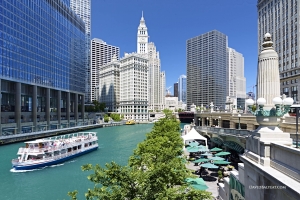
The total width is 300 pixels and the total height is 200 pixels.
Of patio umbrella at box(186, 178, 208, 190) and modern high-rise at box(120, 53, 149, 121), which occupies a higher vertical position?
modern high-rise at box(120, 53, 149, 121)

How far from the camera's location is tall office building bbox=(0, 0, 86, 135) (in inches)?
2393

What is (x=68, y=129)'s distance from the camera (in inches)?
3305

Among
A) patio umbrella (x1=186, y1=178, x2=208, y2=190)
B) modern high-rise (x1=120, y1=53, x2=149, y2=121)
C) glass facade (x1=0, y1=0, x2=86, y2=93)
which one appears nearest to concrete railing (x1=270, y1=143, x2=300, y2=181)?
patio umbrella (x1=186, y1=178, x2=208, y2=190)

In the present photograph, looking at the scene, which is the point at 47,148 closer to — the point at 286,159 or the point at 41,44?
the point at 286,159

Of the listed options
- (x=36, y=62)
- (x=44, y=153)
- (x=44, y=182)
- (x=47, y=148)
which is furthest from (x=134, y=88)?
(x=44, y=182)

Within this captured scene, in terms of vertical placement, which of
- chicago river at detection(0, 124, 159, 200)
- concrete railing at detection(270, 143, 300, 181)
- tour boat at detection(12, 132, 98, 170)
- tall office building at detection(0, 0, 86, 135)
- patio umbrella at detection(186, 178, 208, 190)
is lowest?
chicago river at detection(0, 124, 159, 200)

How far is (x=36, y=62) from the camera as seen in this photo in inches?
2832

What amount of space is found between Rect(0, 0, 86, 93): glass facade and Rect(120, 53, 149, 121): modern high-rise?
5767 centimetres

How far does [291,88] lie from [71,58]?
97.9m

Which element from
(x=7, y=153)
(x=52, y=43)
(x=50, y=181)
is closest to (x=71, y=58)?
(x=52, y=43)

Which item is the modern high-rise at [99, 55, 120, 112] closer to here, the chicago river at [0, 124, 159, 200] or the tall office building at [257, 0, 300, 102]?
the tall office building at [257, 0, 300, 102]

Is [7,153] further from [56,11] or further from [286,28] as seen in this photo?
[286,28]

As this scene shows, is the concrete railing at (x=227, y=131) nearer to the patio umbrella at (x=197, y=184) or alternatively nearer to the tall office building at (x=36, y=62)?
the patio umbrella at (x=197, y=184)

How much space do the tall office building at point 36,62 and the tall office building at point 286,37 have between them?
9366 cm
